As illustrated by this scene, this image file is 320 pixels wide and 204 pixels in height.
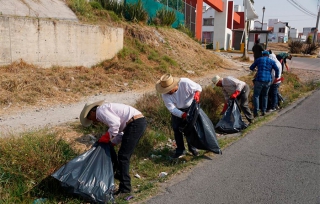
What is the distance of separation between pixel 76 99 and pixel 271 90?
5.11 meters

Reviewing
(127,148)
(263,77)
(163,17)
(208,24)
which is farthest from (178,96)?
(208,24)

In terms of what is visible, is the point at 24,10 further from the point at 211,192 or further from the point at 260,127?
the point at 211,192

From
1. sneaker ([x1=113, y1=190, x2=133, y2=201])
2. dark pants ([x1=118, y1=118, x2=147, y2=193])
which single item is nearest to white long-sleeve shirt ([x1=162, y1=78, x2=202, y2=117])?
dark pants ([x1=118, y1=118, x2=147, y2=193])

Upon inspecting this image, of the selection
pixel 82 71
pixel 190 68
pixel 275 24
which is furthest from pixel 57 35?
pixel 275 24

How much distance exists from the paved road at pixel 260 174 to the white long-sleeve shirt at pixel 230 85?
0.94m

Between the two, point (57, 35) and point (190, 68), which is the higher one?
point (57, 35)

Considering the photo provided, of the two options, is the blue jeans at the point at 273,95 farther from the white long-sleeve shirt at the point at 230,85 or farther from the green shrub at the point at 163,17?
the green shrub at the point at 163,17

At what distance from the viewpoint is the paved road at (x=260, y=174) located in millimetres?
3602

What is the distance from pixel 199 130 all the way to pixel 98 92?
4.49m

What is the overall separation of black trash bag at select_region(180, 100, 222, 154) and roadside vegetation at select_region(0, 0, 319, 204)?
276 millimetres

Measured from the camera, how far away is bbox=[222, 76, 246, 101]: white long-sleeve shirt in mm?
6355

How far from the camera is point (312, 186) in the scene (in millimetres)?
3867

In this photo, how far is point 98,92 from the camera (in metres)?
8.48

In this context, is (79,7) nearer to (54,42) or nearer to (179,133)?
(54,42)
